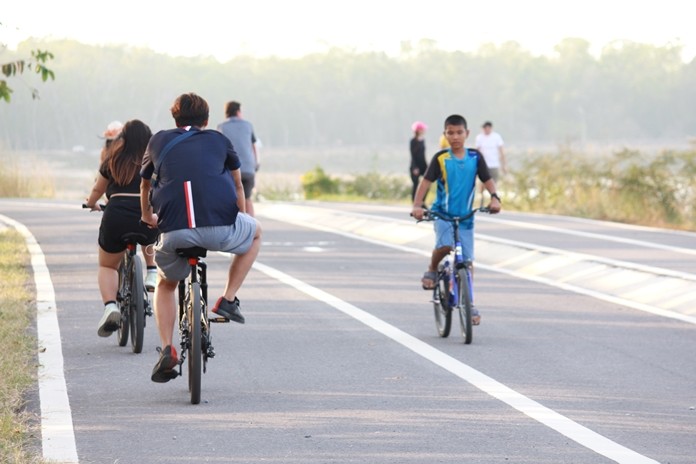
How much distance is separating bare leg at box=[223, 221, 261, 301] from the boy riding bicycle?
8.42ft

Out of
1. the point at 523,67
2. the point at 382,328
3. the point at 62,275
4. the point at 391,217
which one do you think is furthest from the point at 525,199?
the point at 523,67

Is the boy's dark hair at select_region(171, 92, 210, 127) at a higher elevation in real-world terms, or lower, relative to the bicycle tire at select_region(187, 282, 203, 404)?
higher

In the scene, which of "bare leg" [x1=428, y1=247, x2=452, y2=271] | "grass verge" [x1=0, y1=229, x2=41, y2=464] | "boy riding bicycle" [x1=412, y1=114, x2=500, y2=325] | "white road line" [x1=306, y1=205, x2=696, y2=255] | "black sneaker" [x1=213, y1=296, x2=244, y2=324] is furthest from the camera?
"white road line" [x1=306, y1=205, x2=696, y2=255]

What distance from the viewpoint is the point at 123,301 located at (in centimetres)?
1085

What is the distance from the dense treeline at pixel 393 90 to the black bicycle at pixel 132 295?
9293 cm

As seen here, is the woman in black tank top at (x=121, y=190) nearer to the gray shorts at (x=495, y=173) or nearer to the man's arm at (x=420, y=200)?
the man's arm at (x=420, y=200)

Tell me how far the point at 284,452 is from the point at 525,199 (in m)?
23.7

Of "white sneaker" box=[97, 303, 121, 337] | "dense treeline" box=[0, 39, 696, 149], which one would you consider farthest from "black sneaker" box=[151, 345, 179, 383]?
"dense treeline" box=[0, 39, 696, 149]

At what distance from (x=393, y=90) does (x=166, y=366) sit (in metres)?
119

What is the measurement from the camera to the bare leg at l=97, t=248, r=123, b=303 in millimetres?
10812

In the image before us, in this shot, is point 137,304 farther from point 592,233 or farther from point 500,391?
point 592,233

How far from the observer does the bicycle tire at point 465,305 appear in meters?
11.1

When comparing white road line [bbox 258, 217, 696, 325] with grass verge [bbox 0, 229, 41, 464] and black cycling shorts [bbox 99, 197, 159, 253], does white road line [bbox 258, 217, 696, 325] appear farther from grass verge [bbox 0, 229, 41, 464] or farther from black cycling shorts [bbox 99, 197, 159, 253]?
grass verge [bbox 0, 229, 41, 464]

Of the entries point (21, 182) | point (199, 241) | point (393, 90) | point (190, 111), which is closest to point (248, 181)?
point (190, 111)
